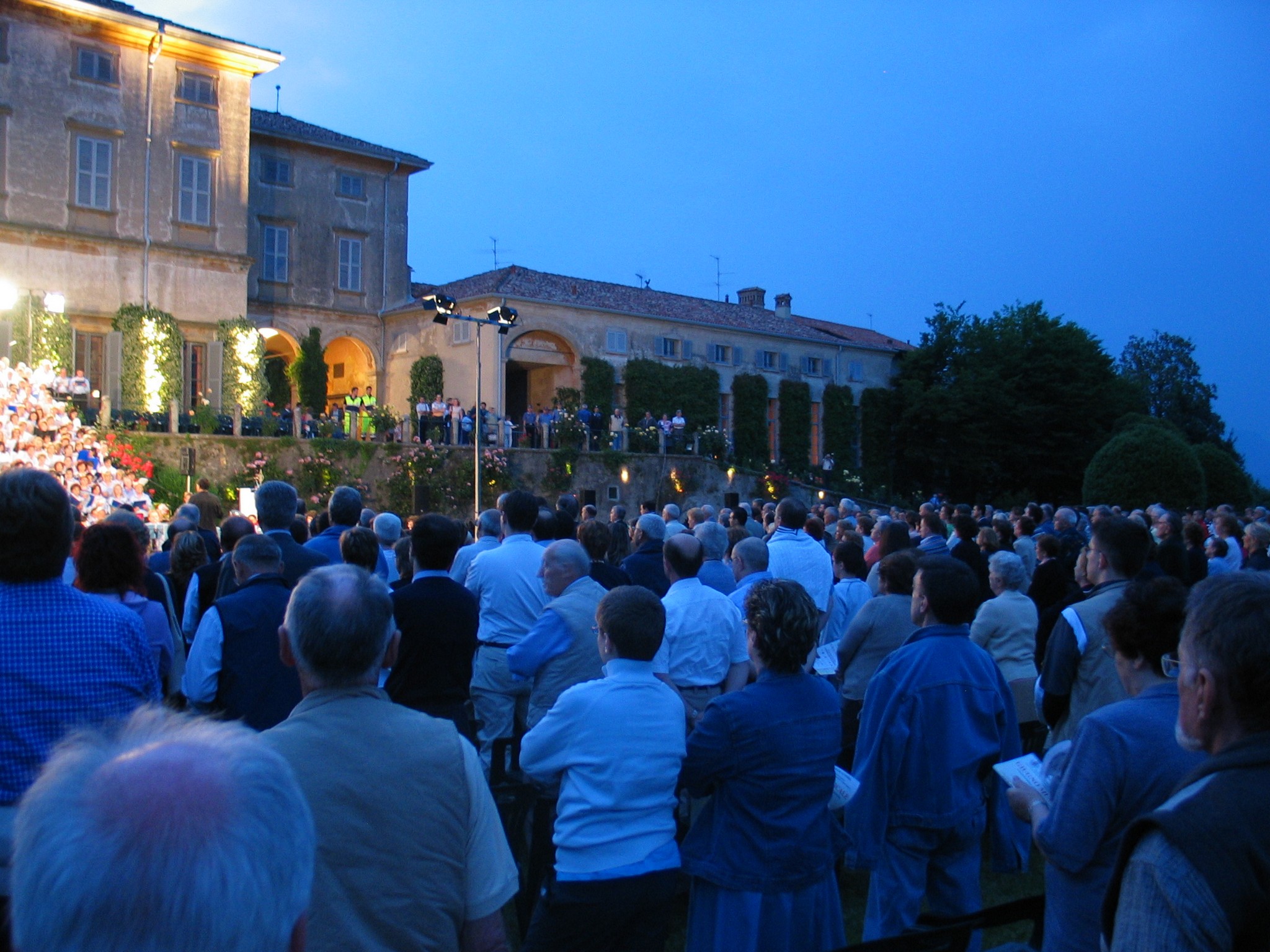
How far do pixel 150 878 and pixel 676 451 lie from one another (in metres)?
30.7

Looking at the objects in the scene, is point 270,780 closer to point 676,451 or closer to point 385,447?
point 385,447

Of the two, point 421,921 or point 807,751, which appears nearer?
point 421,921

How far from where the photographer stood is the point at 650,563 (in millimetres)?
7129

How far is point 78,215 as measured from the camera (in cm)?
2522

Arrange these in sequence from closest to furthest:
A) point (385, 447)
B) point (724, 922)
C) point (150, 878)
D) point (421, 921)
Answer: point (150, 878), point (421, 921), point (724, 922), point (385, 447)

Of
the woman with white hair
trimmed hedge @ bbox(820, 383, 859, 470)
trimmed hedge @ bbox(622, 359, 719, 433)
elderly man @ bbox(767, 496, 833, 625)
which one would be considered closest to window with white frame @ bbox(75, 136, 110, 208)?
trimmed hedge @ bbox(622, 359, 719, 433)

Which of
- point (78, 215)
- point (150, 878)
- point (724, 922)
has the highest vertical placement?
point (78, 215)

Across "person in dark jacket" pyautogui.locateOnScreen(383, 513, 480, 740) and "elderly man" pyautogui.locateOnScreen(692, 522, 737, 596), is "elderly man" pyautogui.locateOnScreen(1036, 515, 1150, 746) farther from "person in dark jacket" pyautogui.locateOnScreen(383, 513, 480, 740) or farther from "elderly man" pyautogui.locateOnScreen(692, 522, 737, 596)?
"elderly man" pyautogui.locateOnScreen(692, 522, 737, 596)

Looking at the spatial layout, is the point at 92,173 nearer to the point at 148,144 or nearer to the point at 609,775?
the point at 148,144

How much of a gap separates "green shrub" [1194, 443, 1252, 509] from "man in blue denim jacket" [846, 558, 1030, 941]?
32.5 m

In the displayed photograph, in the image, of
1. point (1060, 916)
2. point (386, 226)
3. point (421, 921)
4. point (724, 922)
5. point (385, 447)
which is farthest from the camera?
point (386, 226)

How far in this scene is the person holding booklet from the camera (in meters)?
2.44

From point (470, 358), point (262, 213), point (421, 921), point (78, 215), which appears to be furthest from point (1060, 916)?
point (262, 213)

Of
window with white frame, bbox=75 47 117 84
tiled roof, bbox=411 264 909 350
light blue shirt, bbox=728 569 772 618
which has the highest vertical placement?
window with white frame, bbox=75 47 117 84
